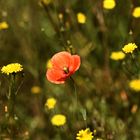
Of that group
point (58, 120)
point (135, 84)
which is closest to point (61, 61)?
point (58, 120)

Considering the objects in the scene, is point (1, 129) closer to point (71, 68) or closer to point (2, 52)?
A: point (71, 68)

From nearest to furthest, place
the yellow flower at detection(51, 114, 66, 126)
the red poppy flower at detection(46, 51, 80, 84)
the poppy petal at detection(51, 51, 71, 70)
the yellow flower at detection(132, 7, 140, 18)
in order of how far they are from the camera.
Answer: the red poppy flower at detection(46, 51, 80, 84), the poppy petal at detection(51, 51, 71, 70), the yellow flower at detection(51, 114, 66, 126), the yellow flower at detection(132, 7, 140, 18)

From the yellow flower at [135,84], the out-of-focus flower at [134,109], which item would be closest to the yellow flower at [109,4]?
the yellow flower at [135,84]

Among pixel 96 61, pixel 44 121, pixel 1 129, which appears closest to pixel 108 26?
pixel 96 61

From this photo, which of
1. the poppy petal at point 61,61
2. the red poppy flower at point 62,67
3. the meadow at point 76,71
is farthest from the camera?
the meadow at point 76,71

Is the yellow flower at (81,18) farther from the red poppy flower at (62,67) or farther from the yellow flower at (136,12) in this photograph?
the red poppy flower at (62,67)

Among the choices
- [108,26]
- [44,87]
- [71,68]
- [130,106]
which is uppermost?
[108,26]

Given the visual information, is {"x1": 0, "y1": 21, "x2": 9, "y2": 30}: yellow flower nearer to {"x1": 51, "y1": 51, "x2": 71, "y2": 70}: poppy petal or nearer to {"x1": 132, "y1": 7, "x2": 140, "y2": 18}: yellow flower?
{"x1": 132, "y1": 7, "x2": 140, "y2": 18}: yellow flower

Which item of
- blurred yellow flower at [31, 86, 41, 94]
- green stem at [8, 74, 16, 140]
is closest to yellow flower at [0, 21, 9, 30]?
blurred yellow flower at [31, 86, 41, 94]
